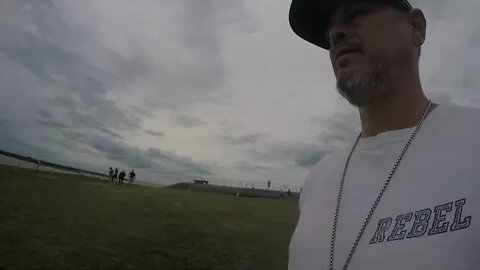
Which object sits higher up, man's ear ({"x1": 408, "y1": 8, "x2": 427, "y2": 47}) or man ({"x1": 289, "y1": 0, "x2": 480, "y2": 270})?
man's ear ({"x1": 408, "y1": 8, "x2": 427, "y2": 47})

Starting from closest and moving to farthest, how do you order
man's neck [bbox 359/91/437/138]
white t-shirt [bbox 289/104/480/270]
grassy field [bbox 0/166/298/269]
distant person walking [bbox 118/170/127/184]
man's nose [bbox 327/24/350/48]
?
white t-shirt [bbox 289/104/480/270] → man's neck [bbox 359/91/437/138] → man's nose [bbox 327/24/350/48] → grassy field [bbox 0/166/298/269] → distant person walking [bbox 118/170/127/184]

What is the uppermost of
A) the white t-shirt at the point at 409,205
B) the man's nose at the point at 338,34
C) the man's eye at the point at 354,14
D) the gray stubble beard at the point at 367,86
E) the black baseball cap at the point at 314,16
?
the black baseball cap at the point at 314,16

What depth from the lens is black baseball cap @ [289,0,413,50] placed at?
1303 millimetres

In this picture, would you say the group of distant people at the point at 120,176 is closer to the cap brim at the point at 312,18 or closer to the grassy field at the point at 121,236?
the grassy field at the point at 121,236

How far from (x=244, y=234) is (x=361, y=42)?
737 centimetres

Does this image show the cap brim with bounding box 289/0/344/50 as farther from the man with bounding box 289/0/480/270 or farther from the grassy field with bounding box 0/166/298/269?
the grassy field with bounding box 0/166/298/269

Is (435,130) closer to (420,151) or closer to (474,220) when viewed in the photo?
(420,151)

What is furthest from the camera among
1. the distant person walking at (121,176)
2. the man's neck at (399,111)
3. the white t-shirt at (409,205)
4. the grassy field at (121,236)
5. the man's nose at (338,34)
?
the distant person walking at (121,176)

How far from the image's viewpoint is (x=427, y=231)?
0.88 meters

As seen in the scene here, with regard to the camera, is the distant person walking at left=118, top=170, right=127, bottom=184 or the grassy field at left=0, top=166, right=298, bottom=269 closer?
the grassy field at left=0, top=166, right=298, bottom=269

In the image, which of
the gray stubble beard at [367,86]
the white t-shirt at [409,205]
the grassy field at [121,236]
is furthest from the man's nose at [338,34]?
the grassy field at [121,236]

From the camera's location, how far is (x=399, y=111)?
1.23 m

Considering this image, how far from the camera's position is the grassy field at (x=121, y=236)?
5680 millimetres

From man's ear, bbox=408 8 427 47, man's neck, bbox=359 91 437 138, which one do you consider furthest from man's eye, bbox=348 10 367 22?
man's neck, bbox=359 91 437 138
